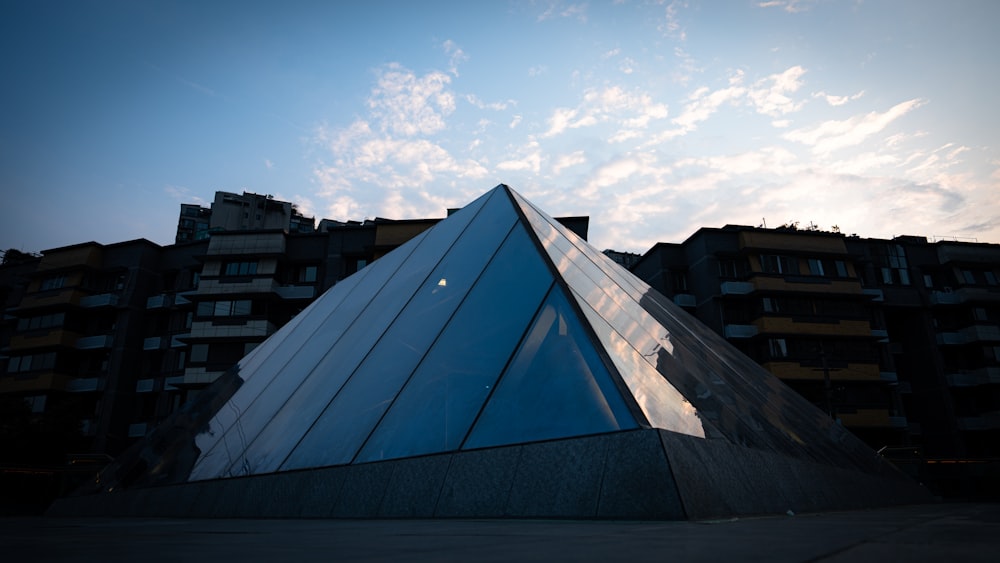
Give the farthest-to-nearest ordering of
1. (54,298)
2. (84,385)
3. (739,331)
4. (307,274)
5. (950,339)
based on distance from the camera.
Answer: (307,274), (950,339), (54,298), (84,385), (739,331)

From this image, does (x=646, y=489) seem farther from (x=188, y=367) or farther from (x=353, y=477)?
(x=188, y=367)

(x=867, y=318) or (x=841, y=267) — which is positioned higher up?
(x=841, y=267)

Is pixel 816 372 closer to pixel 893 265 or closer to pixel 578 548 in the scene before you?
pixel 893 265

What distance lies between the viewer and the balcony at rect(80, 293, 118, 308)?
42.2m

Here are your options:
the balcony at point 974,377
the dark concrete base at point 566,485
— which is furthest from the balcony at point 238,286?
the balcony at point 974,377

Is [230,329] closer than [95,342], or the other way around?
[230,329]

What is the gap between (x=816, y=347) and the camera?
3888cm

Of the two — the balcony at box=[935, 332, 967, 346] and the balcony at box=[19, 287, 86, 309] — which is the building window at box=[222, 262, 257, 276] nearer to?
the balcony at box=[19, 287, 86, 309]

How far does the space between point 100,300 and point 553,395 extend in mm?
48075

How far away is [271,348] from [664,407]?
13.3 m

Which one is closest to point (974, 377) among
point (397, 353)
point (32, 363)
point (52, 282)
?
point (397, 353)

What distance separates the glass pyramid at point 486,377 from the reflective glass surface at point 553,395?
17 mm

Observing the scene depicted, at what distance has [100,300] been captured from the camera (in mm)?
42438

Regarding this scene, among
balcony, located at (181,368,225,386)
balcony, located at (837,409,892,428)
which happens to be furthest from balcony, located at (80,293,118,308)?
balcony, located at (837,409,892,428)
